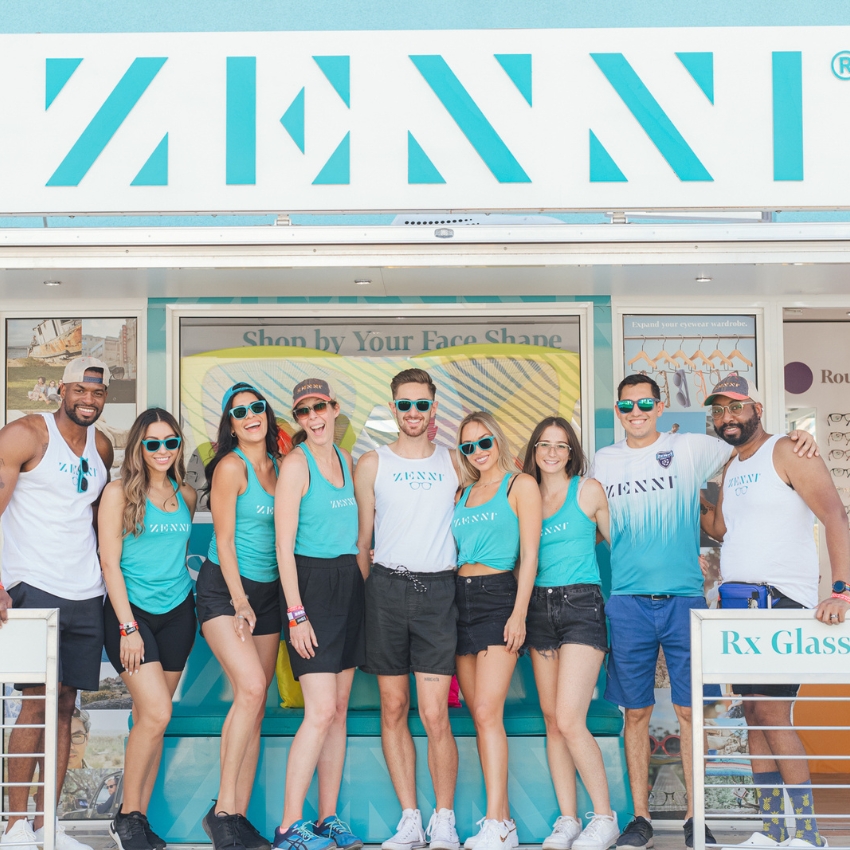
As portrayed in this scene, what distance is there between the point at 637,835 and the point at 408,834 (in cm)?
94

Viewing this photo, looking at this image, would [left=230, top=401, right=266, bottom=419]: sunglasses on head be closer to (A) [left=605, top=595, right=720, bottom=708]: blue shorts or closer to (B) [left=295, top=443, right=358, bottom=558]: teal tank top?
(B) [left=295, top=443, right=358, bottom=558]: teal tank top

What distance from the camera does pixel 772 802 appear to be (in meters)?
3.71

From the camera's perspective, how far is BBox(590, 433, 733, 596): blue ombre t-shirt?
4059 millimetres

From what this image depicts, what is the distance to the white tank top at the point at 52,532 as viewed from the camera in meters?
3.83

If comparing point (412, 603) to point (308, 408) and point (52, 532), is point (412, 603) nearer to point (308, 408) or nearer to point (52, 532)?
point (308, 408)

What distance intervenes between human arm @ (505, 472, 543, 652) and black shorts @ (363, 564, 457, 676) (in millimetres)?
250

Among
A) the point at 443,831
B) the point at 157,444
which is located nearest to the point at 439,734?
the point at 443,831

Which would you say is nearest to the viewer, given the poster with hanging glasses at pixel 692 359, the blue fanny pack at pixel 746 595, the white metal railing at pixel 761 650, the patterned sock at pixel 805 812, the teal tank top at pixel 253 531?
the white metal railing at pixel 761 650

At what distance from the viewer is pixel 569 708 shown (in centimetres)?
386

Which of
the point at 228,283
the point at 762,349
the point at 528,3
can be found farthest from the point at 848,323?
the point at 228,283

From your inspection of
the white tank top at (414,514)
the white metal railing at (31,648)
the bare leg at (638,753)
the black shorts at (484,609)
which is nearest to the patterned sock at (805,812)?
the bare leg at (638,753)

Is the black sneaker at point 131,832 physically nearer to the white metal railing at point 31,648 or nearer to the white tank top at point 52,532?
the white metal railing at point 31,648

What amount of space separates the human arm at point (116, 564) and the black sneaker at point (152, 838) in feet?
2.05

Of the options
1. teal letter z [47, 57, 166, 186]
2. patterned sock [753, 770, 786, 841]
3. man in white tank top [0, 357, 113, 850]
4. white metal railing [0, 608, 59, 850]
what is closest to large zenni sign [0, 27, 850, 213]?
teal letter z [47, 57, 166, 186]
